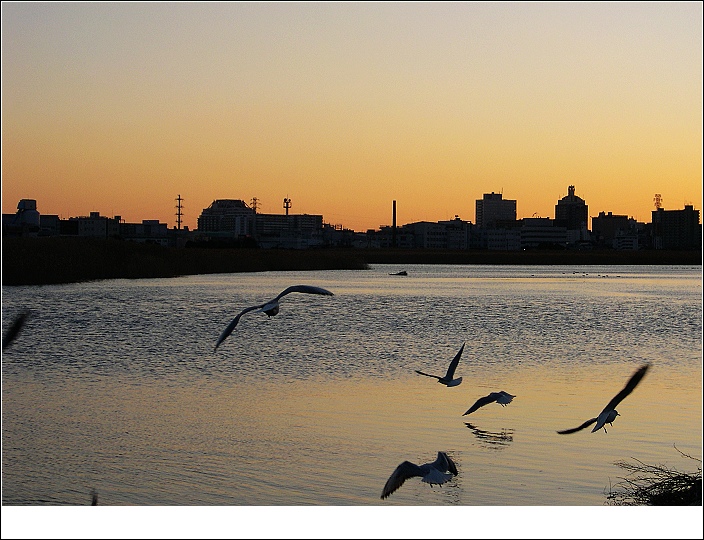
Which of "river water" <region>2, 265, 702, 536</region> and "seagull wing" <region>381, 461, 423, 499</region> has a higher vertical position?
"seagull wing" <region>381, 461, 423, 499</region>

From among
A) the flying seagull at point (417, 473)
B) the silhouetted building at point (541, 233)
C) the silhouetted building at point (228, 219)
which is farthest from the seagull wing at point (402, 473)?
the silhouetted building at point (541, 233)

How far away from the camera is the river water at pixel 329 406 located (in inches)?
324

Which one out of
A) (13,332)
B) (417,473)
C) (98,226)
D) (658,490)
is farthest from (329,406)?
(98,226)

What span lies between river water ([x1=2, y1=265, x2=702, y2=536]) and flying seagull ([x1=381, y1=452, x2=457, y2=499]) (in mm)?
1611

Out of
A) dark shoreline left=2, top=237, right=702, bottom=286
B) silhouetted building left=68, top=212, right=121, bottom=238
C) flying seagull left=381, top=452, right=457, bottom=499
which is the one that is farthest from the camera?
silhouetted building left=68, top=212, right=121, bottom=238

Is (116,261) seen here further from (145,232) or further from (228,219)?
(228,219)

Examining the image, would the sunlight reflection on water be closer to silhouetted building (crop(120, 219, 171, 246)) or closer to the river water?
the river water

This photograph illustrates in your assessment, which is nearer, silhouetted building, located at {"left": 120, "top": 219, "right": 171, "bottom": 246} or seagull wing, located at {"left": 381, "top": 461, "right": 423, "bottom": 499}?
seagull wing, located at {"left": 381, "top": 461, "right": 423, "bottom": 499}

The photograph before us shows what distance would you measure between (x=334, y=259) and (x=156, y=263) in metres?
14.0

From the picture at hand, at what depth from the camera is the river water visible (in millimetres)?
8227

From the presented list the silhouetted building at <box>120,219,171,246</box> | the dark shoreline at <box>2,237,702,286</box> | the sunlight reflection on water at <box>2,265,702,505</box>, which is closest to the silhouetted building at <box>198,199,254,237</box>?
the silhouetted building at <box>120,219,171,246</box>

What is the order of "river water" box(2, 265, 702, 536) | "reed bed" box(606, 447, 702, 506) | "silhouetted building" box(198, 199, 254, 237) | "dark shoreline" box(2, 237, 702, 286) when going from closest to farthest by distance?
1. "reed bed" box(606, 447, 702, 506)
2. "river water" box(2, 265, 702, 536)
3. "dark shoreline" box(2, 237, 702, 286)
4. "silhouetted building" box(198, 199, 254, 237)

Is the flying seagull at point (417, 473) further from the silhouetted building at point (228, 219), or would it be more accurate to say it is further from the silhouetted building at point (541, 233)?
the silhouetted building at point (541, 233)

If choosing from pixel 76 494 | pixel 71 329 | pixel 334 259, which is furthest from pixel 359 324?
pixel 334 259
